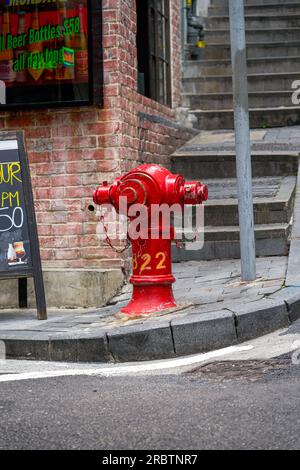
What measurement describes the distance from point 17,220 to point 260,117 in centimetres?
693

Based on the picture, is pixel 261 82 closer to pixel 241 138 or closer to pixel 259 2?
pixel 259 2

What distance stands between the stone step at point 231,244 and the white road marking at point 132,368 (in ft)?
8.38

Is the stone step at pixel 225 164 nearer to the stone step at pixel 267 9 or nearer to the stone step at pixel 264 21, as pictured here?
the stone step at pixel 264 21

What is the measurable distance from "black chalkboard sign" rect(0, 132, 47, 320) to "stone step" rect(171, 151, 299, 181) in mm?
3448

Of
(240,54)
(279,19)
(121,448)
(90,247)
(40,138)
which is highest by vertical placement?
(279,19)

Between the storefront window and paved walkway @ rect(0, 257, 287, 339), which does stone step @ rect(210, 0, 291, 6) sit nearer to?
the storefront window

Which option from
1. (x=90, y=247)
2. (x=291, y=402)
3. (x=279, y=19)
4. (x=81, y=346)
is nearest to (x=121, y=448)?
(x=291, y=402)

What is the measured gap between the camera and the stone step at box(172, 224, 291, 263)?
817 centimetres

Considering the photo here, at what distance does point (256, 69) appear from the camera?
14.9 meters

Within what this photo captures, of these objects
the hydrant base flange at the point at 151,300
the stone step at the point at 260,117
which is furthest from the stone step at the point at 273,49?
the hydrant base flange at the point at 151,300

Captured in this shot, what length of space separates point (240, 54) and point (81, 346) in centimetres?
258

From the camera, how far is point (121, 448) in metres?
3.73

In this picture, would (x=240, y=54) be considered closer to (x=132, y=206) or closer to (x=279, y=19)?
(x=132, y=206)

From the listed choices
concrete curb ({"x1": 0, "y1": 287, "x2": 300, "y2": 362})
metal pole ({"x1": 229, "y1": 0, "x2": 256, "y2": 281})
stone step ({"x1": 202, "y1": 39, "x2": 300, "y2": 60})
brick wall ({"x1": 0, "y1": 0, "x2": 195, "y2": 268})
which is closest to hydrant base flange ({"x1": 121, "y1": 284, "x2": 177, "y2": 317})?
concrete curb ({"x1": 0, "y1": 287, "x2": 300, "y2": 362})
